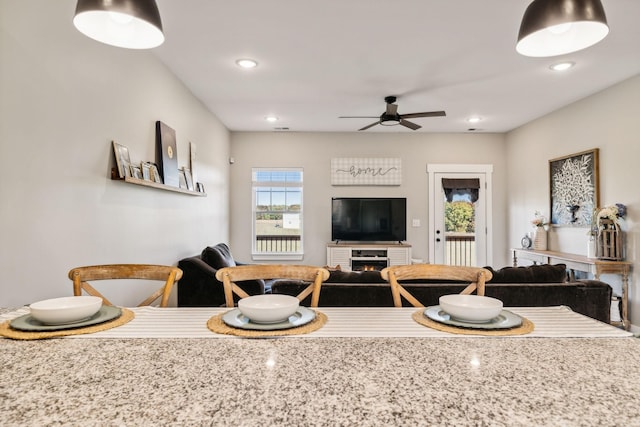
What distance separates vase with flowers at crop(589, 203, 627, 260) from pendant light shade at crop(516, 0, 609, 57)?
10.4 feet

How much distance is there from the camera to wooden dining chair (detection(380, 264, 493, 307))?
166 centimetres

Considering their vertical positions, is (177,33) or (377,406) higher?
(177,33)

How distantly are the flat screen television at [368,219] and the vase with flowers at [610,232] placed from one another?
272 centimetres

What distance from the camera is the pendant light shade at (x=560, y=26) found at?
1104mm

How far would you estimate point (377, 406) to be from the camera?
0.64 m

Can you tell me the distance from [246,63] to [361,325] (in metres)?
2.95

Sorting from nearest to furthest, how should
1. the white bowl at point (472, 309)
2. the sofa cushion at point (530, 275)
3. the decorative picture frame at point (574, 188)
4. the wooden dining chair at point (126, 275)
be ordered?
the white bowl at point (472, 309) < the wooden dining chair at point (126, 275) < the sofa cushion at point (530, 275) < the decorative picture frame at point (574, 188)

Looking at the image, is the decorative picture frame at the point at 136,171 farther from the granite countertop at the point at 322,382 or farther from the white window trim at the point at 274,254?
the white window trim at the point at 274,254

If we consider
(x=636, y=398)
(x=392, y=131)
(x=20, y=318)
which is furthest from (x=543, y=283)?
(x=392, y=131)

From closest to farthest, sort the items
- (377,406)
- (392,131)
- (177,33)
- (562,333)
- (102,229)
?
(377,406)
(562,333)
(102,229)
(177,33)
(392,131)

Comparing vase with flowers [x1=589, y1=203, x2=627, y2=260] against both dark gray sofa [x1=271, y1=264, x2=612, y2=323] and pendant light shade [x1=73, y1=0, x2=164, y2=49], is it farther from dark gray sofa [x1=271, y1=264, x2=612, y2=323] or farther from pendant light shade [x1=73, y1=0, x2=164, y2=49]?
pendant light shade [x1=73, y1=0, x2=164, y2=49]

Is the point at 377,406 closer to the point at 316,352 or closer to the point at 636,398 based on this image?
the point at 316,352

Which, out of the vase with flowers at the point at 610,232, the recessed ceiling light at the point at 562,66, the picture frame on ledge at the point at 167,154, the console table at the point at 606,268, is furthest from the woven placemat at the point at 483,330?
the vase with flowers at the point at 610,232

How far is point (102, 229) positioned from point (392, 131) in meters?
4.78
